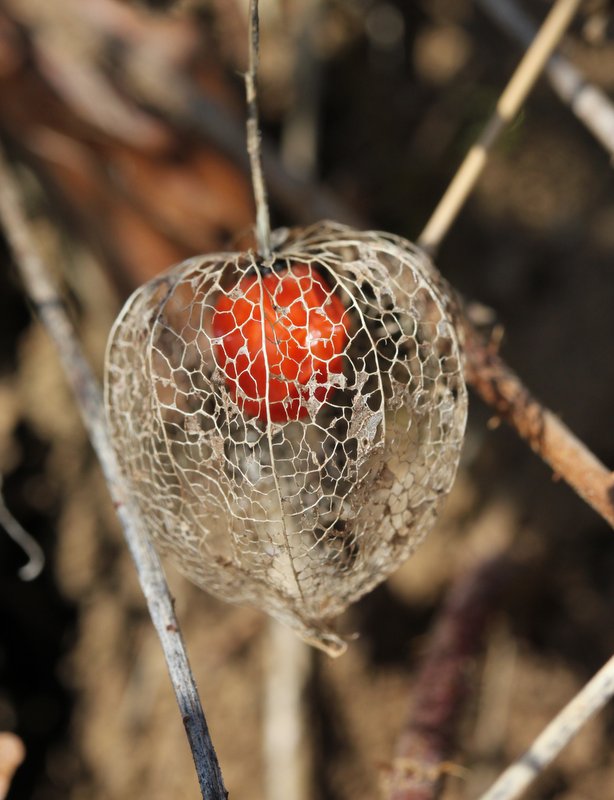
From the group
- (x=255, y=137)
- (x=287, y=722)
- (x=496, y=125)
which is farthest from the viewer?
(x=287, y=722)

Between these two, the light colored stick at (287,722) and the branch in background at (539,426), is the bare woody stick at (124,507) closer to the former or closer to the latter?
the branch in background at (539,426)

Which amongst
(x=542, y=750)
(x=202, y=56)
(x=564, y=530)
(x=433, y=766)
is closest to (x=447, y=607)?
(x=564, y=530)

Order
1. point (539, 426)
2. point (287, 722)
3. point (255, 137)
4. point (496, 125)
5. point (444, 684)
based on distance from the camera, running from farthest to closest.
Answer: point (287, 722), point (444, 684), point (496, 125), point (539, 426), point (255, 137)

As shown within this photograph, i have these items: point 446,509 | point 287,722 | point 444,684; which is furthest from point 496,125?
point 287,722

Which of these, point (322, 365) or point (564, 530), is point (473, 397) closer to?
point (564, 530)

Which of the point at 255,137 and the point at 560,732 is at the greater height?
the point at 255,137

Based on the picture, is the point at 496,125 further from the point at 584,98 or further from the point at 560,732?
the point at 560,732
